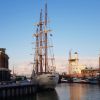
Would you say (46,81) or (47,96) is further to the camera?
(46,81)

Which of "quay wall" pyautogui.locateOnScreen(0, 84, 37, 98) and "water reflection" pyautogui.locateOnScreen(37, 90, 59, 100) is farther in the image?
"water reflection" pyautogui.locateOnScreen(37, 90, 59, 100)

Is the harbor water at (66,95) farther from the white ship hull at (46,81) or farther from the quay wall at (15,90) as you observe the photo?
the quay wall at (15,90)

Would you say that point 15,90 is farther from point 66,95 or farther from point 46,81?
point 46,81

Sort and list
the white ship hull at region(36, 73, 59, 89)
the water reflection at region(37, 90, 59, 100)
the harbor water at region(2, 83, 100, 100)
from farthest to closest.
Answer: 1. the white ship hull at region(36, 73, 59, 89)
2. the water reflection at region(37, 90, 59, 100)
3. the harbor water at region(2, 83, 100, 100)

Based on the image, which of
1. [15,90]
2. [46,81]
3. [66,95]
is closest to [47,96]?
[66,95]

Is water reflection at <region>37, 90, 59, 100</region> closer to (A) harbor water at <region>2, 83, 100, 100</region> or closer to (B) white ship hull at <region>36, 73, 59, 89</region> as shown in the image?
(A) harbor water at <region>2, 83, 100, 100</region>

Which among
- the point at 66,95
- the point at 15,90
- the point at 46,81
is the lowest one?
the point at 66,95

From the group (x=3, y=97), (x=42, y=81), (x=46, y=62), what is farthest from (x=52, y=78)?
(x=3, y=97)

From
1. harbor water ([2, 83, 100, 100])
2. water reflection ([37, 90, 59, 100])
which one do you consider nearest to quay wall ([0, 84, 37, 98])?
harbor water ([2, 83, 100, 100])

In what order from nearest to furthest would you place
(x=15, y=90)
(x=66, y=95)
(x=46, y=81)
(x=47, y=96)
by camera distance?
(x=15, y=90) → (x=47, y=96) → (x=66, y=95) → (x=46, y=81)

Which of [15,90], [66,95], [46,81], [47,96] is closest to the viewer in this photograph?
[15,90]

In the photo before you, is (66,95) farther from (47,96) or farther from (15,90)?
(15,90)

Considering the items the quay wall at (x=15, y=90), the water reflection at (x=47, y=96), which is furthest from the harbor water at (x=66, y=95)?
the quay wall at (x=15, y=90)

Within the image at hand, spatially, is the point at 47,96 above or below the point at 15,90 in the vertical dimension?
below
